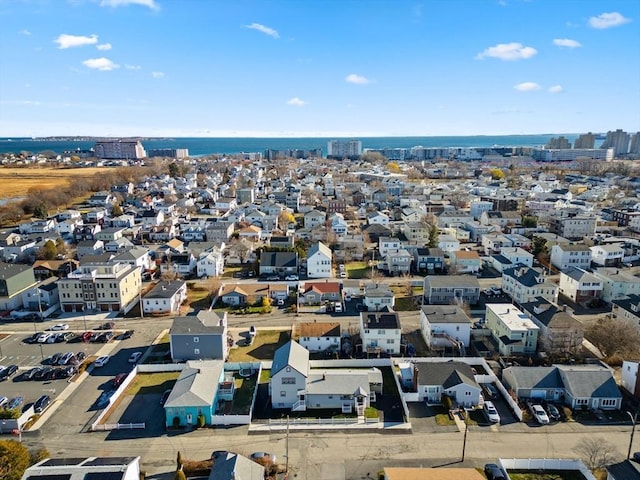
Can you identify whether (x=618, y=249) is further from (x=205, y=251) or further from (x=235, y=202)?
(x=235, y=202)

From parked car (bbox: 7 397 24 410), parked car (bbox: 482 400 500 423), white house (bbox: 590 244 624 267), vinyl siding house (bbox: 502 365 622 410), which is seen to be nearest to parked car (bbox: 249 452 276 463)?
parked car (bbox: 482 400 500 423)

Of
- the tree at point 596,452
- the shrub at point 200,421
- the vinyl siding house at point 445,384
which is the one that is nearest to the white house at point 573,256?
the vinyl siding house at point 445,384

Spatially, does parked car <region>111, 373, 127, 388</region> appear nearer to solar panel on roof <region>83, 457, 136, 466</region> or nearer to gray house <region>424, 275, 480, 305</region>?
solar panel on roof <region>83, 457, 136, 466</region>

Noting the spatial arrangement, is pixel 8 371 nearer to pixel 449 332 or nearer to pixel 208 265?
pixel 208 265

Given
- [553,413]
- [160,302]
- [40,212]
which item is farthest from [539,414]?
[40,212]

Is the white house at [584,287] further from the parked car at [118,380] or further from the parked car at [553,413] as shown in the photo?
the parked car at [118,380]

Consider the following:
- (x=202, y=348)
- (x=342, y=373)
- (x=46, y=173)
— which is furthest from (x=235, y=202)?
(x=46, y=173)
